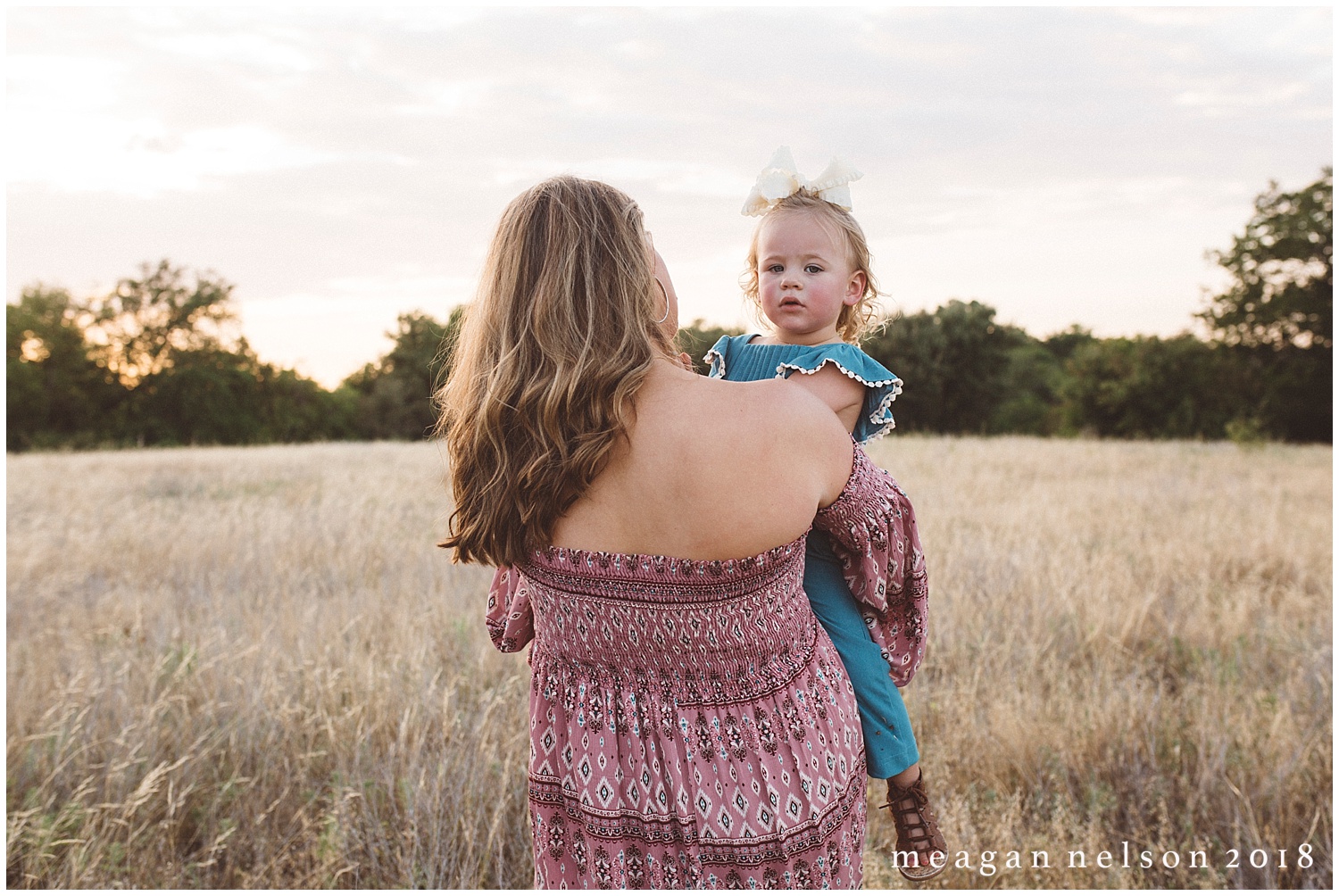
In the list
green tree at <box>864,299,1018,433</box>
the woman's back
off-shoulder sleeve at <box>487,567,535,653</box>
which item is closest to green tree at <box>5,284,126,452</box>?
green tree at <box>864,299,1018,433</box>

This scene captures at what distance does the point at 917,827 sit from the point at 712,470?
1.26 meters

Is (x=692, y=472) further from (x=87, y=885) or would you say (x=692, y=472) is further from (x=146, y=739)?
(x=146, y=739)

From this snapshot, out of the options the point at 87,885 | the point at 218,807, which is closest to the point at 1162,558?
the point at 218,807

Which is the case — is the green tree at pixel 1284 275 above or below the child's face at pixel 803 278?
above

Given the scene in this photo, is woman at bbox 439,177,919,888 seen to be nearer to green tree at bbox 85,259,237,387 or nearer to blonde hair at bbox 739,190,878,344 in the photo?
blonde hair at bbox 739,190,878,344

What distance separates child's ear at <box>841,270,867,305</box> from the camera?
7.50 ft

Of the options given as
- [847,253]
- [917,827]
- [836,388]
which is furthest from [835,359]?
[917,827]

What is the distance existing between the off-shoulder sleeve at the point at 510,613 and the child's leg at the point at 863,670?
0.66 metres

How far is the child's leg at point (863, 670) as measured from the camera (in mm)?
1967

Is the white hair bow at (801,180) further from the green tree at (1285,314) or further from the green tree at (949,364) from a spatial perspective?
the green tree at (1285,314)

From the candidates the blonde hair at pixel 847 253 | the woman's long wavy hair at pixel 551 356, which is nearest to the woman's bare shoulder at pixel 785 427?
the woman's long wavy hair at pixel 551 356

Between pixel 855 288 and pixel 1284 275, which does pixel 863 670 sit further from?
pixel 1284 275

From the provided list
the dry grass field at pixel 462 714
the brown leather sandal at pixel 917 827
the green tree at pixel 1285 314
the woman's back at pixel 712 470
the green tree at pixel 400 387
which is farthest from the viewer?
Result: the green tree at pixel 400 387

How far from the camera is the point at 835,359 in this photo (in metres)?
1.83
